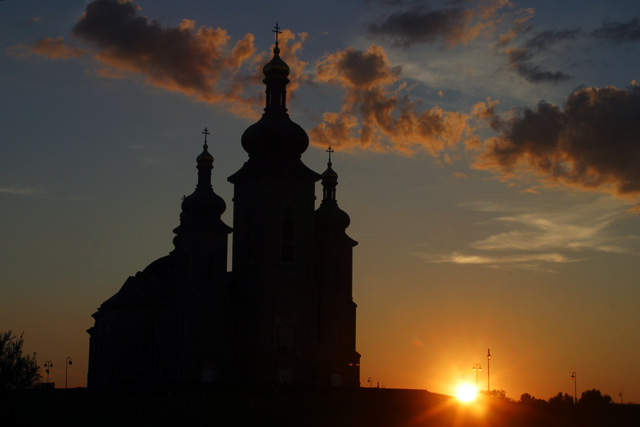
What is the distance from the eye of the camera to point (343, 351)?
86125 millimetres

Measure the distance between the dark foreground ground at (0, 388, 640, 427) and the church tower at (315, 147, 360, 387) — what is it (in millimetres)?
10770

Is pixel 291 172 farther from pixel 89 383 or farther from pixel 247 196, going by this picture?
pixel 89 383

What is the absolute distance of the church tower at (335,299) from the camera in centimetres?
8538

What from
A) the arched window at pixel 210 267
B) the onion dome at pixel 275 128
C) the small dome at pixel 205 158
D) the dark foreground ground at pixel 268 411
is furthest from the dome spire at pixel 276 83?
the dark foreground ground at pixel 268 411

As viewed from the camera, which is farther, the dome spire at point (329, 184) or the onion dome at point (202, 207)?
the dome spire at point (329, 184)

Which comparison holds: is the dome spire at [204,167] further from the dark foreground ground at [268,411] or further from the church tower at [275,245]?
the dark foreground ground at [268,411]

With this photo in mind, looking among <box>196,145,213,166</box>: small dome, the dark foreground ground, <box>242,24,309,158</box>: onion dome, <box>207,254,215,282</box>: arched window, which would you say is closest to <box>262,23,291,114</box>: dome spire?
<box>242,24,309,158</box>: onion dome

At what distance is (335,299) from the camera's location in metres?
86.4

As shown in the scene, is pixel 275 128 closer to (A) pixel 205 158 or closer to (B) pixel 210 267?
(A) pixel 205 158

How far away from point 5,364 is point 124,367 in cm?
1220

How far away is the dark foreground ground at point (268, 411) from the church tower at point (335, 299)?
424 inches

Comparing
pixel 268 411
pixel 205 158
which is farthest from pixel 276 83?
pixel 268 411

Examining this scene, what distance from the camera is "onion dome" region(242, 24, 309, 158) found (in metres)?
84.3

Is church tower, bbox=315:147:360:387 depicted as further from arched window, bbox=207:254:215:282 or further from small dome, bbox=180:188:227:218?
arched window, bbox=207:254:215:282
